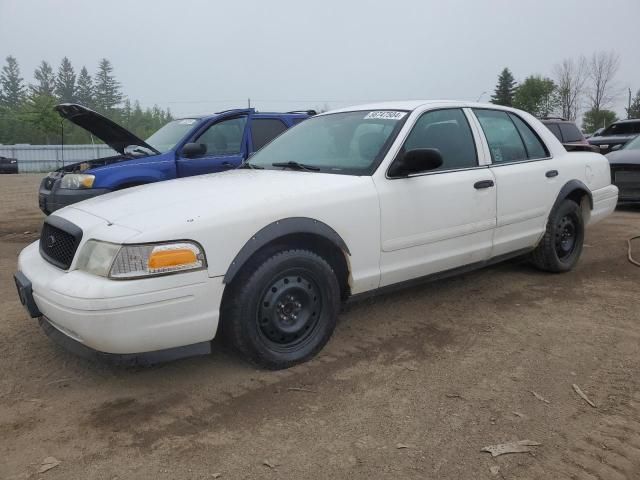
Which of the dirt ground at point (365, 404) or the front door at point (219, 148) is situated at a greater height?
the front door at point (219, 148)

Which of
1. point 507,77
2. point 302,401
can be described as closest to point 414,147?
point 302,401

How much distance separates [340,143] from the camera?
4047mm

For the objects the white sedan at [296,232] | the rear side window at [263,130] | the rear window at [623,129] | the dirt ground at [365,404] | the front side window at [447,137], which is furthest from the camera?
the rear window at [623,129]

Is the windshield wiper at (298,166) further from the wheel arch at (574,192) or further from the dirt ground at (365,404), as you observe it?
the wheel arch at (574,192)

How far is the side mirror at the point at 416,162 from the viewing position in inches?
140

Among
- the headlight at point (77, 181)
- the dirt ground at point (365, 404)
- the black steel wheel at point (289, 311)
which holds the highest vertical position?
the headlight at point (77, 181)

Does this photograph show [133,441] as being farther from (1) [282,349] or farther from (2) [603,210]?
(2) [603,210]

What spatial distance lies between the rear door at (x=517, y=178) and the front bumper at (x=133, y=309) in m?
2.59

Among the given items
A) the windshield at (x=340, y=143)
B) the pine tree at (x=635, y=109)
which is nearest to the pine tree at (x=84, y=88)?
the pine tree at (x=635, y=109)

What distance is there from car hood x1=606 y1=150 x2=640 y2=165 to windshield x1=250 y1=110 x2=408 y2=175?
285 inches

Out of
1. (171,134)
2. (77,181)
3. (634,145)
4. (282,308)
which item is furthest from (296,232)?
(634,145)

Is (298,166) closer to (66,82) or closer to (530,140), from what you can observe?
(530,140)

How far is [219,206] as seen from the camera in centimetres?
303

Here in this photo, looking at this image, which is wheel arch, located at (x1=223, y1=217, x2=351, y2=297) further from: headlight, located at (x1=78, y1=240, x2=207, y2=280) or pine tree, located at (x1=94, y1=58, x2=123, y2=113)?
pine tree, located at (x1=94, y1=58, x2=123, y2=113)
